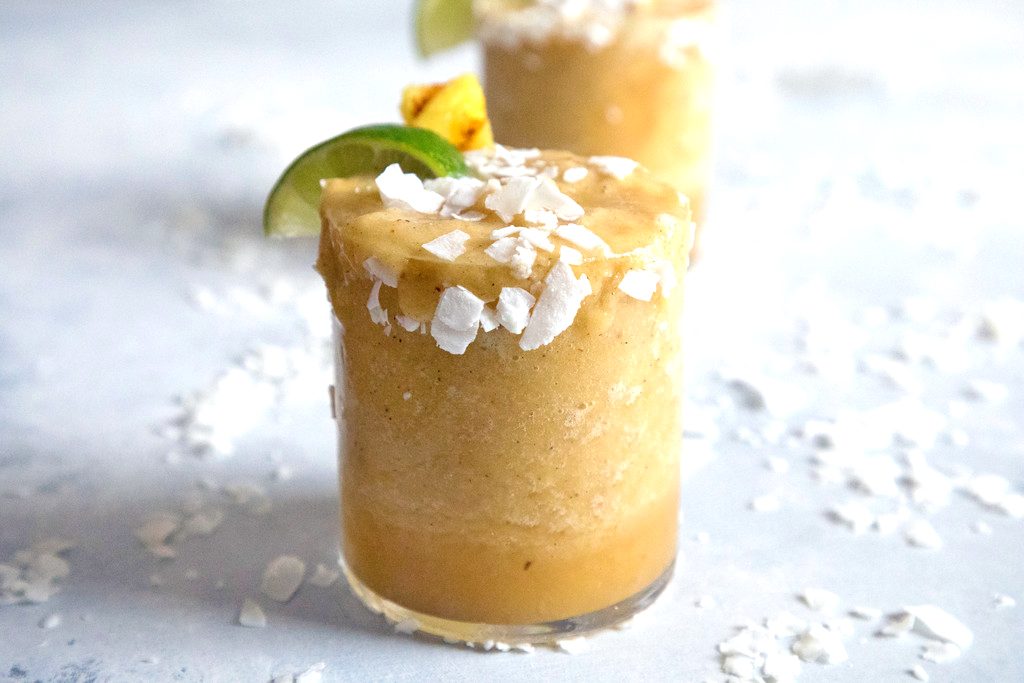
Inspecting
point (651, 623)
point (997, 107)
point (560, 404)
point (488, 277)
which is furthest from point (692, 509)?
point (997, 107)

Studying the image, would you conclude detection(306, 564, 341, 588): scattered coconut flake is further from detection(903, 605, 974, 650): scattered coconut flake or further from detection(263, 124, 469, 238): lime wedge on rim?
detection(903, 605, 974, 650): scattered coconut flake

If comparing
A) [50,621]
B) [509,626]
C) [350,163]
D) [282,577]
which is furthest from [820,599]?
[50,621]

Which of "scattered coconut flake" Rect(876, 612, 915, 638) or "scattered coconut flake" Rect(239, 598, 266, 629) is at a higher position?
"scattered coconut flake" Rect(876, 612, 915, 638)

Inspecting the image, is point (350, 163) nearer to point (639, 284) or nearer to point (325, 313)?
point (639, 284)

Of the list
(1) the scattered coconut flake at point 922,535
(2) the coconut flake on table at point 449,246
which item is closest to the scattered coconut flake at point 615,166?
(2) the coconut flake on table at point 449,246

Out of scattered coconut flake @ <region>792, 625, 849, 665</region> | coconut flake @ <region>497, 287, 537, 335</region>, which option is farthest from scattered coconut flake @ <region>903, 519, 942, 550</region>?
coconut flake @ <region>497, 287, 537, 335</region>

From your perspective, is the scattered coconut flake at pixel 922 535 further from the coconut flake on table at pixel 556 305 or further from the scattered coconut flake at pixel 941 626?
the coconut flake on table at pixel 556 305
